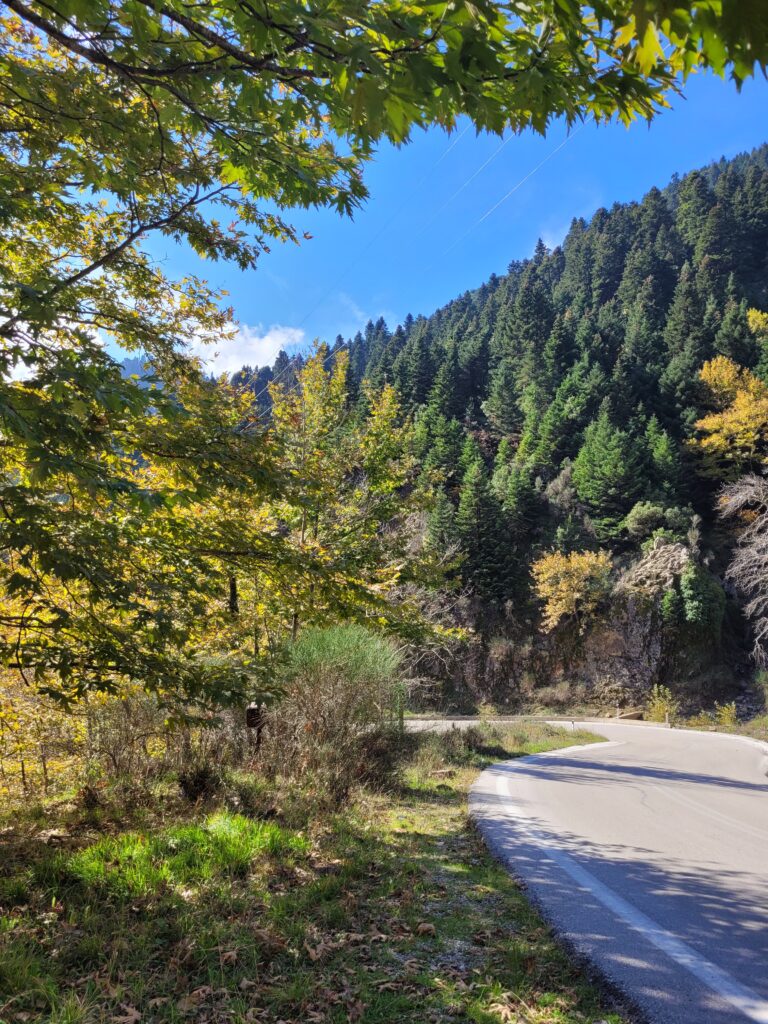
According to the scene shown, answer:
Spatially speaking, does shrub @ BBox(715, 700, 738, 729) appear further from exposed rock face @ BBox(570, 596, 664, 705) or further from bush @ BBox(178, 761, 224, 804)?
bush @ BBox(178, 761, 224, 804)

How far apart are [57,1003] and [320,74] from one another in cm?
436

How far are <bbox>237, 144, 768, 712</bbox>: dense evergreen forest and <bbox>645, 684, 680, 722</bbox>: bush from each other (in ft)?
6.81

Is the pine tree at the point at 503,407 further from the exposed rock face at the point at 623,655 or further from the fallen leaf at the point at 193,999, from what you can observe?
the fallen leaf at the point at 193,999

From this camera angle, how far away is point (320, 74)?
6.68ft

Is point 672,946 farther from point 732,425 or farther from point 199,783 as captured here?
point 732,425

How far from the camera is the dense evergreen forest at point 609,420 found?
35969 millimetres

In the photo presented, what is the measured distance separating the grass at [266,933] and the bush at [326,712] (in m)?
2.06

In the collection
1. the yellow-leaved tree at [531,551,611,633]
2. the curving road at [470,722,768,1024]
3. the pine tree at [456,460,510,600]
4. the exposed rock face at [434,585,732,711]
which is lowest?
the exposed rock face at [434,585,732,711]

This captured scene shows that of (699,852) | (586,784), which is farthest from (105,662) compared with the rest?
(586,784)

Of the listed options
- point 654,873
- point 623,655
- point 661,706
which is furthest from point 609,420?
point 654,873

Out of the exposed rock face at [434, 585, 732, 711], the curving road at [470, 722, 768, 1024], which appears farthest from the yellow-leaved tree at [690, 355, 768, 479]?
the curving road at [470, 722, 768, 1024]

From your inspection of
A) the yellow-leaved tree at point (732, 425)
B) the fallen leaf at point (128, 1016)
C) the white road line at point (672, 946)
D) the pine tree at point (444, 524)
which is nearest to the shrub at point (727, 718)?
the yellow-leaved tree at point (732, 425)

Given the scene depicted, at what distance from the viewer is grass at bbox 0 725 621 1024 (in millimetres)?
2797

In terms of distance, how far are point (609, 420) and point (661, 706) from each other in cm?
2736
